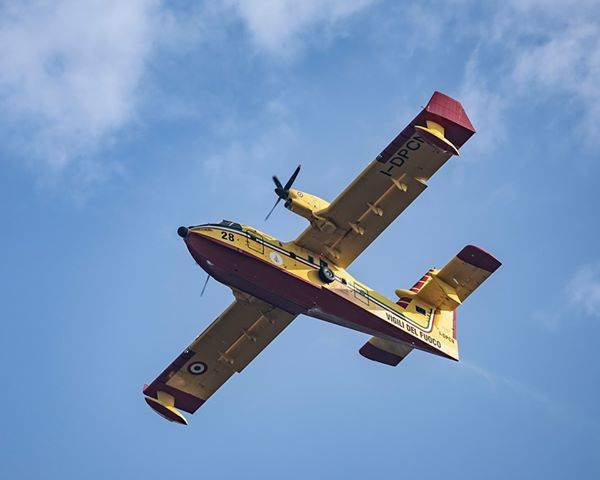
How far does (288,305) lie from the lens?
36.0 metres

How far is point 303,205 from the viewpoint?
115 ft

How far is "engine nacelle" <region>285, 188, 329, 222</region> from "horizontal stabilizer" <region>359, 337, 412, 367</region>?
277 inches

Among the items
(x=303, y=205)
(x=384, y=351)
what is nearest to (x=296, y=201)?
(x=303, y=205)

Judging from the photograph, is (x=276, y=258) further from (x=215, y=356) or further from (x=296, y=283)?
(x=215, y=356)

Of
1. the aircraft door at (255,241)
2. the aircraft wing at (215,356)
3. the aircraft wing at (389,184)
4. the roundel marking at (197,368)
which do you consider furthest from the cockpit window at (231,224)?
the roundel marking at (197,368)

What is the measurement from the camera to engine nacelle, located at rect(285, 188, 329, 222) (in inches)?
1380

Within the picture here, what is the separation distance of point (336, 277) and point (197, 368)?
7.87 meters

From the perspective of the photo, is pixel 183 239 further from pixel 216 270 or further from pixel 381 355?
pixel 381 355

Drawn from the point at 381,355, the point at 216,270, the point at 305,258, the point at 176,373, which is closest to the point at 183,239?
the point at 216,270

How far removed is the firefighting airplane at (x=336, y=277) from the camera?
3412 centimetres

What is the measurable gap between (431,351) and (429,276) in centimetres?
356

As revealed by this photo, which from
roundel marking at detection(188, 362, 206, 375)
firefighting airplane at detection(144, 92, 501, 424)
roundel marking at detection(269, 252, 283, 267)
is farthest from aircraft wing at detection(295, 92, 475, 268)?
roundel marking at detection(188, 362, 206, 375)

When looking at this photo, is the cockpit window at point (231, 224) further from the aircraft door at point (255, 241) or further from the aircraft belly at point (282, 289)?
the aircraft belly at point (282, 289)

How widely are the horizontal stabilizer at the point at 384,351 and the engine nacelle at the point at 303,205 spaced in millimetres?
7028
